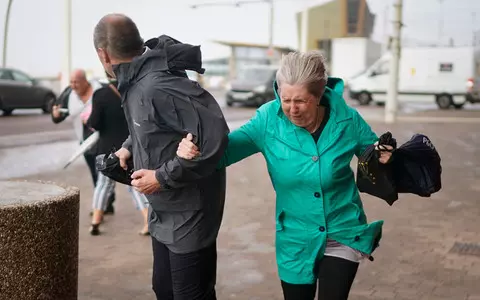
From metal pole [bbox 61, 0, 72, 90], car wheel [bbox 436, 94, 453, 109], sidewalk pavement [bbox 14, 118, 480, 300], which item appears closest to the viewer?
sidewalk pavement [bbox 14, 118, 480, 300]

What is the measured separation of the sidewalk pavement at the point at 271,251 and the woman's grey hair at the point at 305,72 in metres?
2.35

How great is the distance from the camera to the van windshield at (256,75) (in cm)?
2881

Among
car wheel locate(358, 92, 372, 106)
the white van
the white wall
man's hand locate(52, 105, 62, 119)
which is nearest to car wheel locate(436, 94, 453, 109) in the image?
the white van

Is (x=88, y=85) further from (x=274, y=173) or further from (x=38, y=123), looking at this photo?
(x=38, y=123)

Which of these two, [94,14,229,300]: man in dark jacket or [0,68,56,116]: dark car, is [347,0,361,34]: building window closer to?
[0,68,56,116]: dark car

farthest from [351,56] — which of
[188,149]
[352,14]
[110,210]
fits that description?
[188,149]

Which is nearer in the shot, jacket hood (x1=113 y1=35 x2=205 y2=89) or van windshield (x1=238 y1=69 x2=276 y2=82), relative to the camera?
jacket hood (x1=113 y1=35 x2=205 y2=89)

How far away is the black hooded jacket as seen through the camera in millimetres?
2887

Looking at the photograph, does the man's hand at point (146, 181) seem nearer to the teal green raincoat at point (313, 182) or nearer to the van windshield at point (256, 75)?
the teal green raincoat at point (313, 182)

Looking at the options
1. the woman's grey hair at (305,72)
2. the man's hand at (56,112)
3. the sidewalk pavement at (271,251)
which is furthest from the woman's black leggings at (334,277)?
the man's hand at (56,112)

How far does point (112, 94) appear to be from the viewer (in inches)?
257

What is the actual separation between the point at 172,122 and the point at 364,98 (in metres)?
29.5

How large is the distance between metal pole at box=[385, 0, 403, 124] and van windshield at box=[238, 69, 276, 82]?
28.1 feet

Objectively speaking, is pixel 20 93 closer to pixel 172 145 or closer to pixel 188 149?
pixel 172 145
